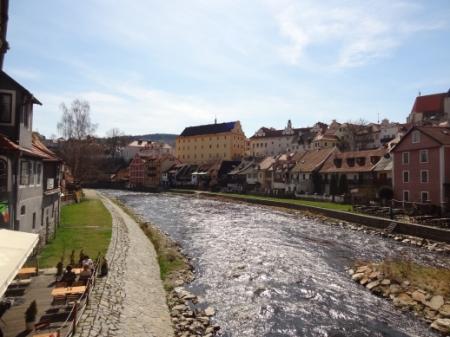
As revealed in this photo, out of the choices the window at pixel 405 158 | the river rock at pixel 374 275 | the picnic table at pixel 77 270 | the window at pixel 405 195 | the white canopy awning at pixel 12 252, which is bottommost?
the river rock at pixel 374 275

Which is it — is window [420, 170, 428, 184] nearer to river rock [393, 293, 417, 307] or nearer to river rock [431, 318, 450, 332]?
river rock [393, 293, 417, 307]

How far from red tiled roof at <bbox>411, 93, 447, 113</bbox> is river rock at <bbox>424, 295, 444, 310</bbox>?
309 ft

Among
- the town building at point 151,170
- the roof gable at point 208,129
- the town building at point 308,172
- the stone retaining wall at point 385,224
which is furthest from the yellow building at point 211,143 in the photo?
the stone retaining wall at point 385,224

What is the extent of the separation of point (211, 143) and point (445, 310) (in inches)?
4503

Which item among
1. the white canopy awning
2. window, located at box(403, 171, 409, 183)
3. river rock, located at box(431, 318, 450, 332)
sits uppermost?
window, located at box(403, 171, 409, 183)

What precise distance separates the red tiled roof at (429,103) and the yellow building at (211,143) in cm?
5211

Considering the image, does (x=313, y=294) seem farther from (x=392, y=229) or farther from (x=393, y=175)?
(x=393, y=175)

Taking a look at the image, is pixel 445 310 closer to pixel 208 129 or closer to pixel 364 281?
pixel 364 281

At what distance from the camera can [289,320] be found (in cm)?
1591

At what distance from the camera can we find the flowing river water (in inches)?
607

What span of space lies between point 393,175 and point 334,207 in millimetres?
7748

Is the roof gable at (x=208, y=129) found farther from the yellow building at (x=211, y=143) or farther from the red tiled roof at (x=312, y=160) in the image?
the red tiled roof at (x=312, y=160)

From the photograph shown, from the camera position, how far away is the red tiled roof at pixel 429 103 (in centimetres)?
9831

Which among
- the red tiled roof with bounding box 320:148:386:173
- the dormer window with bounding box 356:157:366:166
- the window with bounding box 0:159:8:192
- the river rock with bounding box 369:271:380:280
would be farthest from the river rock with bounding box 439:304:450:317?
the dormer window with bounding box 356:157:366:166
